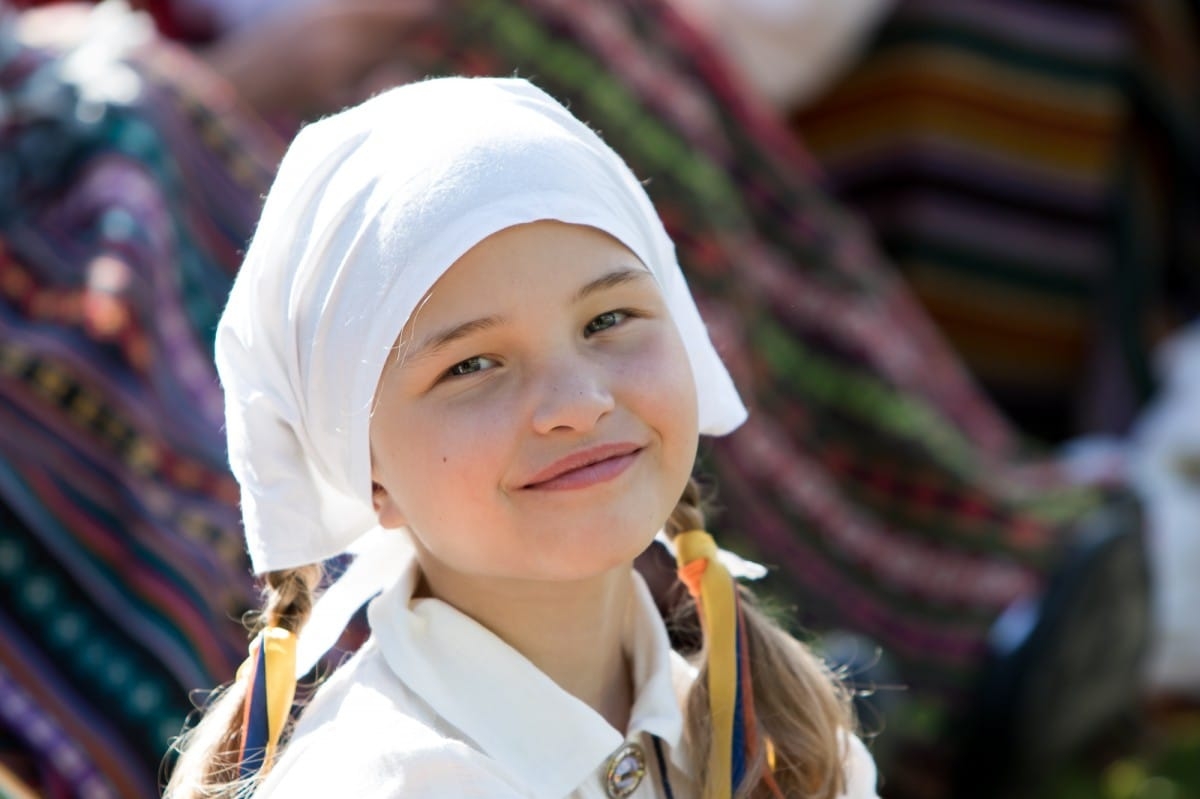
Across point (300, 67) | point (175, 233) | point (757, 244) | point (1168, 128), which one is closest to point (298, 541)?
point (175, 233)

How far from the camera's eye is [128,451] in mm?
2104

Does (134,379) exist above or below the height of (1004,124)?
above

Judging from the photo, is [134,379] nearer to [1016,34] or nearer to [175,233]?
[175,233]

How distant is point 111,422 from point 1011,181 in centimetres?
247

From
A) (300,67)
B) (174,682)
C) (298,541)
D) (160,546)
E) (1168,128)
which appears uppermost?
(300,67)

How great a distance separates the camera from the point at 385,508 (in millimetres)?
1256

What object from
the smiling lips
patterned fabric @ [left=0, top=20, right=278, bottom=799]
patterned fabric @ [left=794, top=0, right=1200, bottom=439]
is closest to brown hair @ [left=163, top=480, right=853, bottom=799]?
the smiling lips

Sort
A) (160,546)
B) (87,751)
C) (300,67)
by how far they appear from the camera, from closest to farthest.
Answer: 1. (87,751)
2. (160,546)
3. (300,67)

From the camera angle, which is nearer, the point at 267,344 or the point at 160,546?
the point at 267,344

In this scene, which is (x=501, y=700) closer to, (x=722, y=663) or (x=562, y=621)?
(x=562, y=621)

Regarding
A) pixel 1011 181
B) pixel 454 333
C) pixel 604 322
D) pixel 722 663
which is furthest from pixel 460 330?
pixel 1011 181

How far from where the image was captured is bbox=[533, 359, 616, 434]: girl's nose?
1.13m

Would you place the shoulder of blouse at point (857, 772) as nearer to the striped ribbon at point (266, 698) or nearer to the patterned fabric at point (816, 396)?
the striped ribbon at point (266, 698)

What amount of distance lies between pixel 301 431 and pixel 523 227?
24 centimetres
